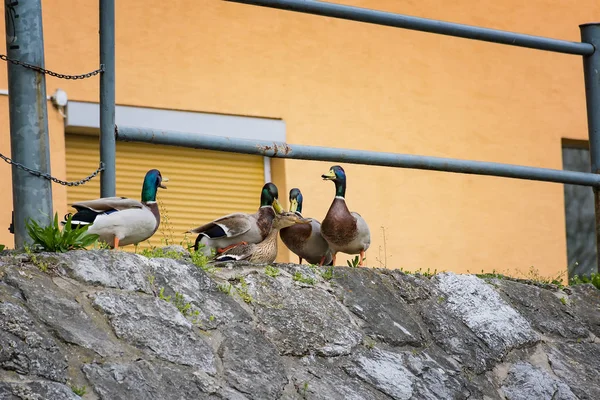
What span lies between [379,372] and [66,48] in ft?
16.8

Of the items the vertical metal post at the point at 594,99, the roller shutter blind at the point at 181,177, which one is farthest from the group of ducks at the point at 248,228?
the roller shutter blind at the point at 181,177

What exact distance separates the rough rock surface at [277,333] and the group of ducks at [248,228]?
0.36 m

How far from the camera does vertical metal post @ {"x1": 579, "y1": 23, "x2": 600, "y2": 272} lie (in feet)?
19.1

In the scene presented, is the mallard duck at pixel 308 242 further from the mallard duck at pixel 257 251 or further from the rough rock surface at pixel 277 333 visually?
the rough rock surface at pixel 277 333

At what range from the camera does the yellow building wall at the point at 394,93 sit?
9.16 meters

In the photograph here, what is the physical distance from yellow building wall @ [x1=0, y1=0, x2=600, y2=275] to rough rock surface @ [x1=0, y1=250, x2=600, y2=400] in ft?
13.8

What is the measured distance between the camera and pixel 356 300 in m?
4.68

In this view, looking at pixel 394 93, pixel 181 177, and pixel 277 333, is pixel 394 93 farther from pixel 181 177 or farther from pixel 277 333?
pixel 277 333

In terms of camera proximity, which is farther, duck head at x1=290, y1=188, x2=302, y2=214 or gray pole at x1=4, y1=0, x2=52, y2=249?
duck head at x1=290, y1=188, x2=302, y2=214

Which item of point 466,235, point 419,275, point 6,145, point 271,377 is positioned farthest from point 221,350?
point 466,235

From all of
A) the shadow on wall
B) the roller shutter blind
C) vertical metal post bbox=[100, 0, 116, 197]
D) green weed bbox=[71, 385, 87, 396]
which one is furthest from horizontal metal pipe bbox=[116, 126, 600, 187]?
the shadow on wall

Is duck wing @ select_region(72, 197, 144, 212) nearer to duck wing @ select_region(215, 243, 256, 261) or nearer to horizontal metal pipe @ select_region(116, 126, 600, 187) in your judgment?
horizontal metal pipe @ select_region(116, 126, 600, 187)

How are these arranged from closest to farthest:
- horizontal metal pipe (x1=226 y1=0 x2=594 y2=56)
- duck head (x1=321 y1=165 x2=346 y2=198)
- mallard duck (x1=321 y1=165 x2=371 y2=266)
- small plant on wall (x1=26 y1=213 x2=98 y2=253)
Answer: small plant on wall (x1=26 y1=213 x2=98 y2=253)
horizontal metal pipe (x1=226 y1=0 x2=594 y2=56)
mallard duck (x1=321 y1=165 x2=371 y2=266)
duck head (x1=321 y1=165 x2=346 y2=198)

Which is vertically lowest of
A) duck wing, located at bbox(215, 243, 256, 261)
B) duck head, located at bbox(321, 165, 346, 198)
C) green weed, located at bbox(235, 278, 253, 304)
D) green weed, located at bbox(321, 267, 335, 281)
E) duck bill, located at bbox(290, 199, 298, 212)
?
green weed, located at bbox(235, 278, 253, 304)
